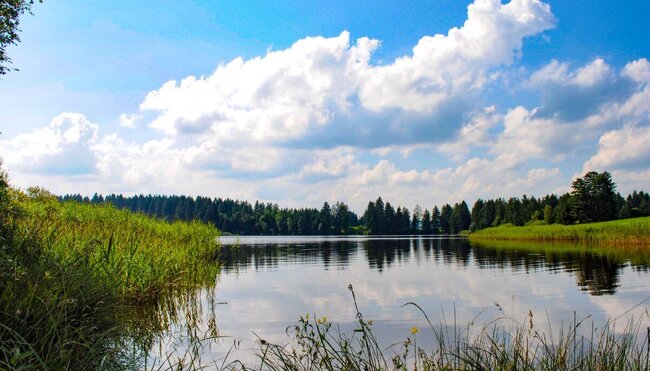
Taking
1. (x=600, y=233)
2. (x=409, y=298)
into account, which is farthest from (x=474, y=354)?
(x=600, y=233)

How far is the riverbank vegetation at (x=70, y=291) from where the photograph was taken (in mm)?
6238

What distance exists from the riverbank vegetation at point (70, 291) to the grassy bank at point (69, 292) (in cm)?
1

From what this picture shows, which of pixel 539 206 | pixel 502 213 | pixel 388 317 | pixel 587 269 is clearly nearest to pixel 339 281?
pixel 388 317

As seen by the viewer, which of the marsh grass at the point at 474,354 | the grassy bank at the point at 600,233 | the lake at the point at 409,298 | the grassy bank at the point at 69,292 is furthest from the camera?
the grassy bank at the point at 600,233

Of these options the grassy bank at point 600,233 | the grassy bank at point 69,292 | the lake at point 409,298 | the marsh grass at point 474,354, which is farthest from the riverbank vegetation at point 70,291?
the grassy bank at point 600,233

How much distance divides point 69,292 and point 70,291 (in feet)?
0.07

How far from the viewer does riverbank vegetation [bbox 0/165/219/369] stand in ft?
20.5

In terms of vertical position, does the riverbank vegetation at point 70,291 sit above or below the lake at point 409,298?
above

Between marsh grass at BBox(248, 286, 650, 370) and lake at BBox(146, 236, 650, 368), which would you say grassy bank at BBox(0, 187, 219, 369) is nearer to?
lake at BBox(146, 236, 650, 368)

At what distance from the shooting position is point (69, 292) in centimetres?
820

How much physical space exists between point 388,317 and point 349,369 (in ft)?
32.1

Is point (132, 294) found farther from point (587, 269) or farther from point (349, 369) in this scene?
point (587, 269)

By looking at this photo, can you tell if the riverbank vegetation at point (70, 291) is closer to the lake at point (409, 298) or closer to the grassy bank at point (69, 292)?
the grassy bank at point (69, 292)

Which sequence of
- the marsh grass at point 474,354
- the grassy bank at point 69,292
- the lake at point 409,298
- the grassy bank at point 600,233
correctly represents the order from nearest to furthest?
the marsh grass at point 474,354 < the grassy bank at point 69,292 < the lake at point 409,298 < the grassy bank at point 600,233
